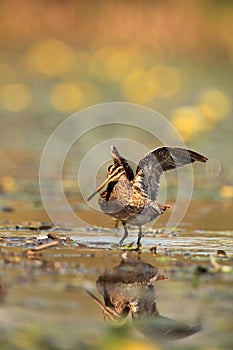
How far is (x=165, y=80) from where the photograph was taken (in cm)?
2047

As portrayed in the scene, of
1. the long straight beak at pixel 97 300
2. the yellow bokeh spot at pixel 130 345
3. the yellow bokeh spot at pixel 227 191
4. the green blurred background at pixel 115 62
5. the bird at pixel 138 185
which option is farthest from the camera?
the green blurred background at pixel 115 62

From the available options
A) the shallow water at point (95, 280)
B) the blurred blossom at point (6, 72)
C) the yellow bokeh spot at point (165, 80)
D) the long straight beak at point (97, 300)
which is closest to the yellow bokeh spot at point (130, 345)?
the shallow water at point (95, 280)

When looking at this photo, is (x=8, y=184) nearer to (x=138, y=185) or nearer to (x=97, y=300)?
(x=138, y=185)

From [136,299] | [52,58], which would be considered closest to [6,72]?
[52,58]

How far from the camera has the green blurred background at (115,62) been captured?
1705 cm

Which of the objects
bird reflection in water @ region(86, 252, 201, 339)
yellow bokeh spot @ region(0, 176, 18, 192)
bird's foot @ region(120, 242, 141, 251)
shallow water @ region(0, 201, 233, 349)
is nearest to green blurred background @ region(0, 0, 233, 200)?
yellow bokeh spot @ region(0, 176, 18, 192)

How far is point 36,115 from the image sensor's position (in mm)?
17312

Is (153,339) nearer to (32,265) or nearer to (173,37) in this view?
(32,265)

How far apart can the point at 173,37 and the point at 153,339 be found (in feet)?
58.8

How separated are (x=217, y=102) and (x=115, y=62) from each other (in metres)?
4.45

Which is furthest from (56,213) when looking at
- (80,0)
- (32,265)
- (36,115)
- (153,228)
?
(80,0)

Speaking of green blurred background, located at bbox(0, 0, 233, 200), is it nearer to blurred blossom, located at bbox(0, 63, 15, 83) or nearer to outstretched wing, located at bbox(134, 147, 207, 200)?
blurred blossom, located at bbox(0, 63, 15, 83)

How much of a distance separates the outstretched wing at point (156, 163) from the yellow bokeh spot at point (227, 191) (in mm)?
2765

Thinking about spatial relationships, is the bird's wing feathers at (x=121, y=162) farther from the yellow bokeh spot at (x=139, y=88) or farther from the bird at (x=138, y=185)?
the yellow bokeh spot at (x=139, y=88)
